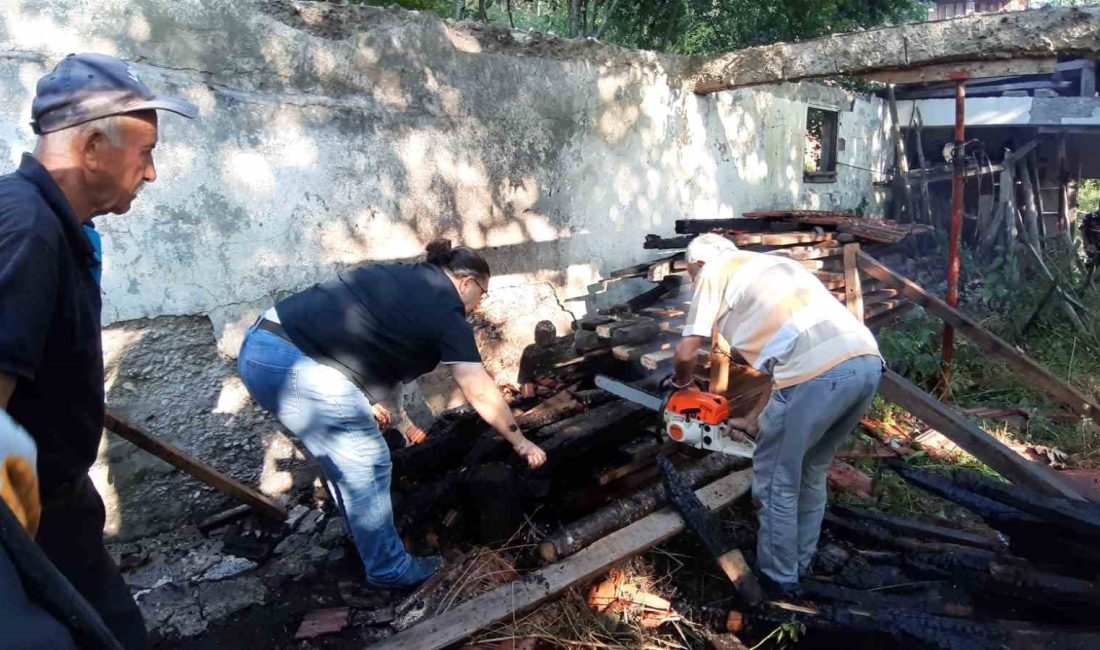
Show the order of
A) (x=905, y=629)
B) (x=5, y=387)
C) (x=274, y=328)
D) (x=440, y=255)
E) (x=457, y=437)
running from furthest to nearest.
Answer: (x=457, y=437), (x=440, y=255), (x=274, y=328), (x=905, y=629), (x=5, y=387)

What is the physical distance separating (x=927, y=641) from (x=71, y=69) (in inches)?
132

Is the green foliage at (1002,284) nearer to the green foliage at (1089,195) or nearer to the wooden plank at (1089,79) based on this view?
the wooden plank at (1089,79)

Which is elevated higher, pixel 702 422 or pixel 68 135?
pixel 68 135

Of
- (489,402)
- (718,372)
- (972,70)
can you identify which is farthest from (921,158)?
(489,402)

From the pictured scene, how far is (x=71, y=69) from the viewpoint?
1.62m

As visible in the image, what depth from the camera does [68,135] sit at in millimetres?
1582

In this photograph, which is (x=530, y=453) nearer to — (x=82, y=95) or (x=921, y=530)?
(x=82, y=95)

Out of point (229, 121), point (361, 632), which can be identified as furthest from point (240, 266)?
point (361, 632)

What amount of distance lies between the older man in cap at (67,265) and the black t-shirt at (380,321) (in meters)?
1.07

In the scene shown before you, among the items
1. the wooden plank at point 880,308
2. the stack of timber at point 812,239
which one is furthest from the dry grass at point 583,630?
the wooden plank at point 880,308

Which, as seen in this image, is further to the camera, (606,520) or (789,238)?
(789,238)

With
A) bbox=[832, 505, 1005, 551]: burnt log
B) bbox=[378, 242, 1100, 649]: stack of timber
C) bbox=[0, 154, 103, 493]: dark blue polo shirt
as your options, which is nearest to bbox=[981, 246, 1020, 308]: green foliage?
bbox=[378, 242, 1100, 649]: stack of timber

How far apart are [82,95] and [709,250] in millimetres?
2693

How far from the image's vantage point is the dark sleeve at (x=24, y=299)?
1286 millimetres
